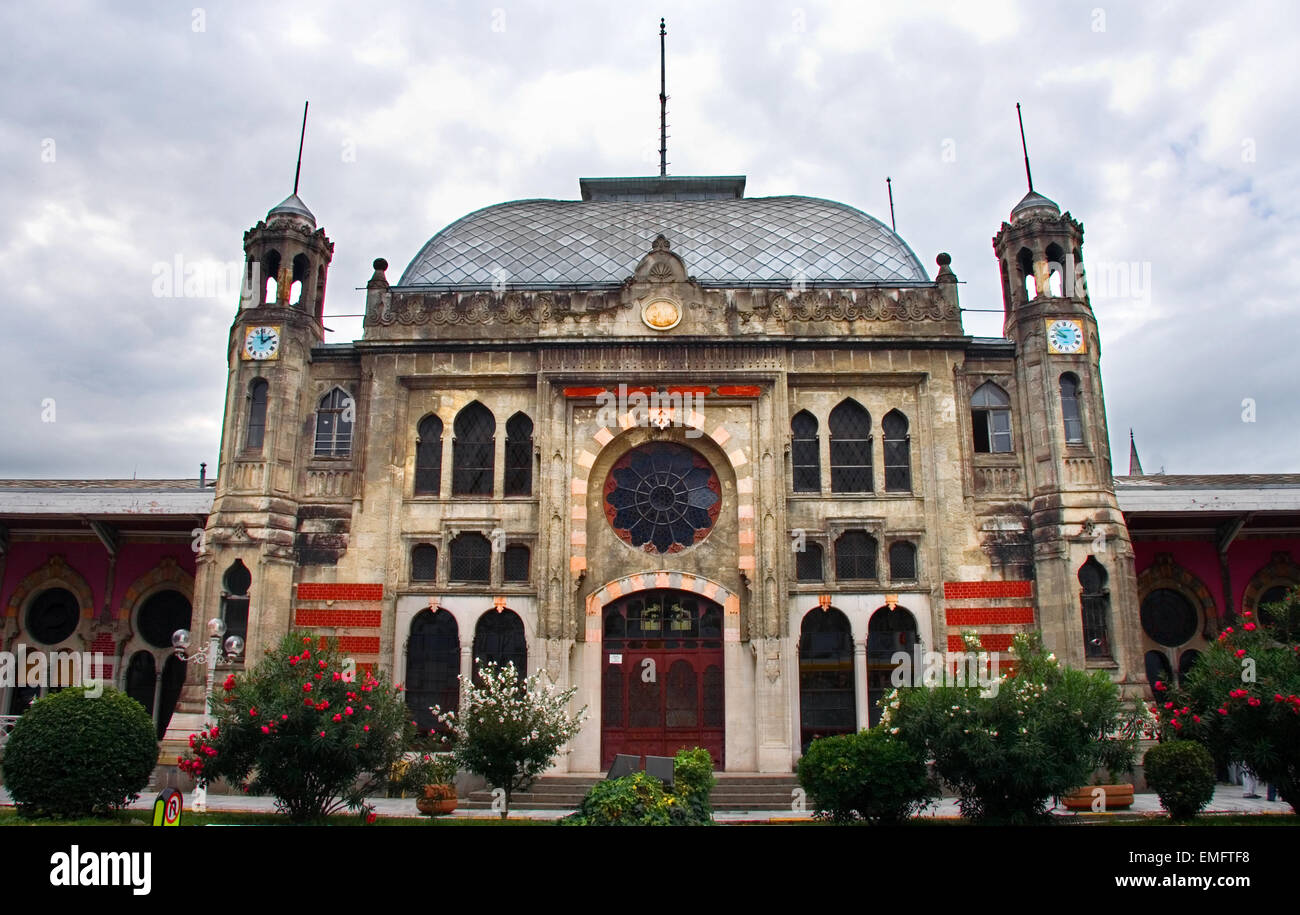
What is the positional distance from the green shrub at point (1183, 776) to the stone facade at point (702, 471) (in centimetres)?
695

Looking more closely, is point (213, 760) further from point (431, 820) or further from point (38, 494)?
point (38, 494)

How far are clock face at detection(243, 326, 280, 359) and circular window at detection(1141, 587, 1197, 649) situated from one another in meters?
25.2

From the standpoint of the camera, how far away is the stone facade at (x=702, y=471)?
2295cm

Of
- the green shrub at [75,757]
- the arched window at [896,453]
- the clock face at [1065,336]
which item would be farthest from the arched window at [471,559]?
the clock face at [1065,336]

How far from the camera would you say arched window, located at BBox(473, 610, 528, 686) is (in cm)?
2353

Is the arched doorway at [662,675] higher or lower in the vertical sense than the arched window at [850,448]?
lower

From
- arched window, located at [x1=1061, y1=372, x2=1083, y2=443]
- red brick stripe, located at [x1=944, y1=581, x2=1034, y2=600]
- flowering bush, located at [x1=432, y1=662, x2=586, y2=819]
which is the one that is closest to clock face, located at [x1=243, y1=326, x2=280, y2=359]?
flowering bush, located at [x1=432, y1=662, x2=586, y2=819]

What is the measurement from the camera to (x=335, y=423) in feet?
82.9

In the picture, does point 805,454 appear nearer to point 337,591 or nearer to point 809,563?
point 809,563

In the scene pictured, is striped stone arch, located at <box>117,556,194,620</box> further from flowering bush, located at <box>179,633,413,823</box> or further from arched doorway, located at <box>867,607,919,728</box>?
arched doorway, located at <box>867,607,919,728</box>

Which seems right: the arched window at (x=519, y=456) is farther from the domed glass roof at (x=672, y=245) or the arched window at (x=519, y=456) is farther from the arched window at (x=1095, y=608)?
the arched window at (x=1095, y=608)

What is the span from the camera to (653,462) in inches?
979

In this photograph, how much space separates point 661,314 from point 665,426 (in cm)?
308
